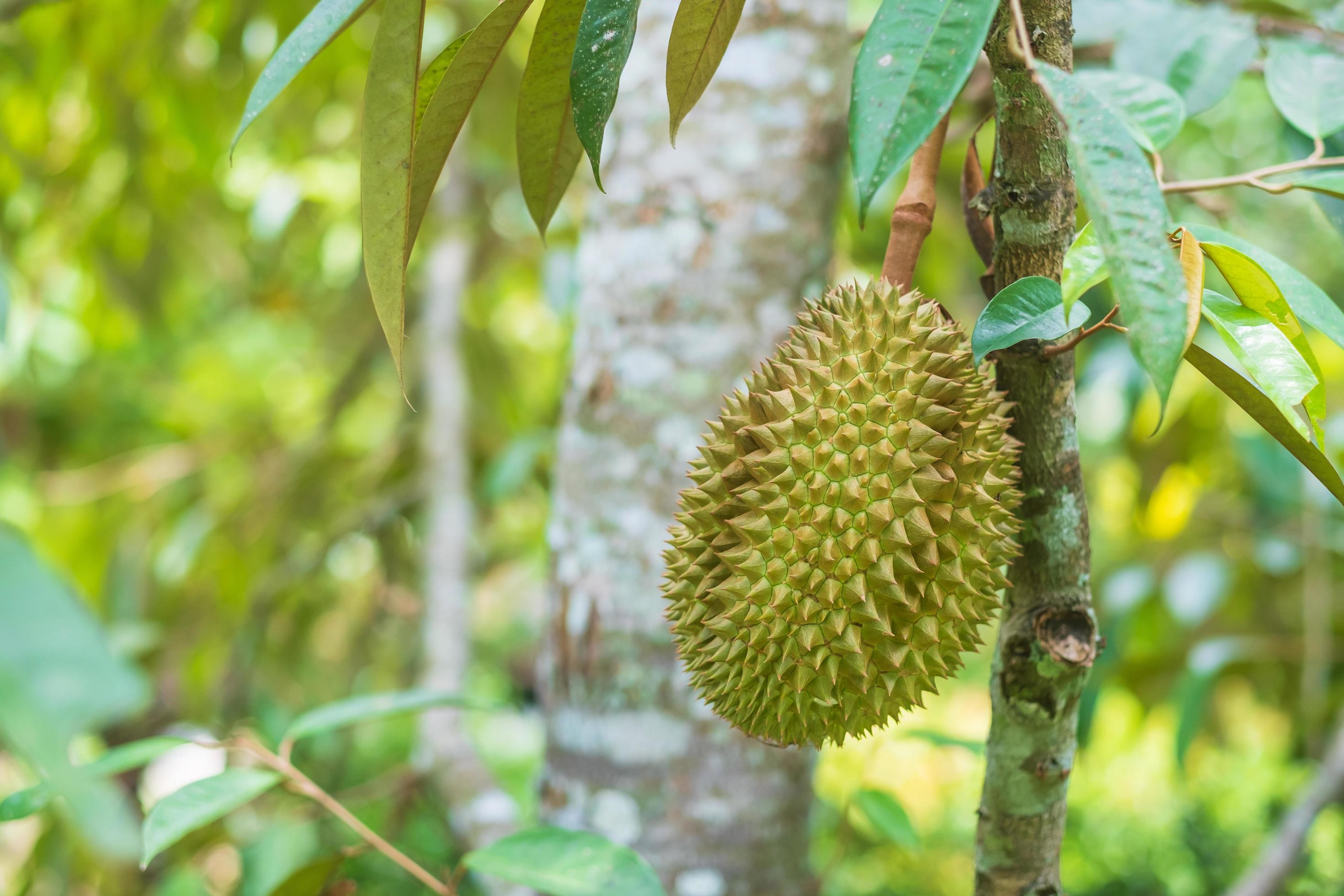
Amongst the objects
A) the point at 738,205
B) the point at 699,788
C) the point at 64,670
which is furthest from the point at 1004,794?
the point at 738,205

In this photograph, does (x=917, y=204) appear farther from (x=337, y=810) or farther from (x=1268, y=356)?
(x=337, y=810)

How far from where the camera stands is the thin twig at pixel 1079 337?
0.49 meters

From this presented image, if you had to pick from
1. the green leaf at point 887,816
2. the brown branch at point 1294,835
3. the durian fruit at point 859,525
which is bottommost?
the brown branch at point 1294,835

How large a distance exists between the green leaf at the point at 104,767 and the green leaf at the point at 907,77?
25.5 inches

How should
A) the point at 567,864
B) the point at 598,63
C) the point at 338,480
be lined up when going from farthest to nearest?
the point at 338,480, the point at 567,864, the point at 598,63

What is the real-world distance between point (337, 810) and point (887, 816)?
595 mm

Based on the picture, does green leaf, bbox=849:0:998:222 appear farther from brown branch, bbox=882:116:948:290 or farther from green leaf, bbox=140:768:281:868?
green leaf, bbox=140:768:281:868

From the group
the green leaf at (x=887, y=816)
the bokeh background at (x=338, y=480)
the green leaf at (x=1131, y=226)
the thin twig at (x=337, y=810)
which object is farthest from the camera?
the bokeh background at (x=338, y=480)

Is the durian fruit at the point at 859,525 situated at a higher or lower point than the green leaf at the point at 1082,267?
lower

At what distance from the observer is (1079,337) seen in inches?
19.5

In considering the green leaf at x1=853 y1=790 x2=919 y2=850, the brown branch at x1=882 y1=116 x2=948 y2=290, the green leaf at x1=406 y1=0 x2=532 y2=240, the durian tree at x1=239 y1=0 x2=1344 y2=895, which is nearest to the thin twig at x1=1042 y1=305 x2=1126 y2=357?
the durian tree at x1=239 y1=0 x2=1344 y2=895

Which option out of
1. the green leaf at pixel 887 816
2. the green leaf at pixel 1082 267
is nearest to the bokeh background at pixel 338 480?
the green leaf at pixel 887 816

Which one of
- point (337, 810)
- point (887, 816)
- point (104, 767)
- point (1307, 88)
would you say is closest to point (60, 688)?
point (104, 767)

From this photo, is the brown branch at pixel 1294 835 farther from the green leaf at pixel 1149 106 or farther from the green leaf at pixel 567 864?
the green leaf at pixel 1149 106
